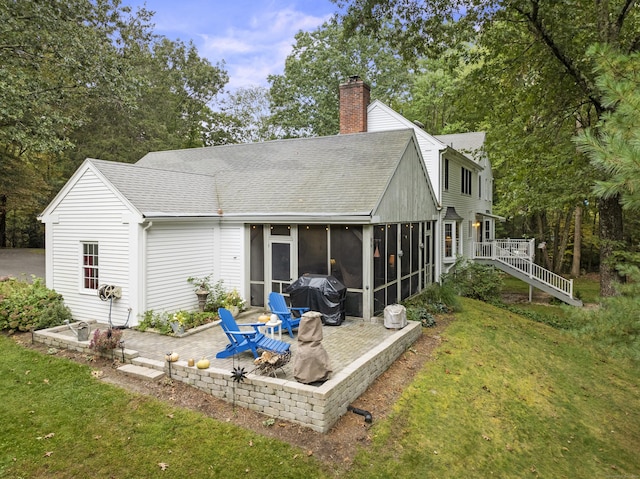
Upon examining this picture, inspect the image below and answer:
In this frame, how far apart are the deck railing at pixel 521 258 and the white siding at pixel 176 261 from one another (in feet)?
45.3

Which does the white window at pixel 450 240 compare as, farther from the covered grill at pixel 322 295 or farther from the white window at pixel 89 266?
the white window at pixel 89 266

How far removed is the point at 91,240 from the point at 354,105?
36.7 ft

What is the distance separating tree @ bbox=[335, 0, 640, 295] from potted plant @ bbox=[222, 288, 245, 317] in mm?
8350

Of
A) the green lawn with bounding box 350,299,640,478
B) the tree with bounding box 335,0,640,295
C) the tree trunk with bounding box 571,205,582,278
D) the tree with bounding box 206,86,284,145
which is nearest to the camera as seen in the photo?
the green lawn with bounding box 350,299,640,478

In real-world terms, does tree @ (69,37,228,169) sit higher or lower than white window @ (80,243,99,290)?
higher

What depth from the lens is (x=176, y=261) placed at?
1056 centimetres

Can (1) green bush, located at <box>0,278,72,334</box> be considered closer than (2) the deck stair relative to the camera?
Yes

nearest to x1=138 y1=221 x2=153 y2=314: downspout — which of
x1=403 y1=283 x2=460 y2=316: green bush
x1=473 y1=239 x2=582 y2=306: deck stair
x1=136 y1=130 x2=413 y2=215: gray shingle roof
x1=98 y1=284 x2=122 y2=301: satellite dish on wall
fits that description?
x1=98 y1=284 x2=122 y2=301: satellite dish on wall

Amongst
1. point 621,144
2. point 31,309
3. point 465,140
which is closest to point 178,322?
point 31,309

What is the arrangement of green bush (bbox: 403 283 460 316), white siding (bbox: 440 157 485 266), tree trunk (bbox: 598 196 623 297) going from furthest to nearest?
1. white siding (bbox: 440 157 485 266)
2. green bush (bbox: 403 283 460 316)
3. tree trunk (bbox: 598 196 623 297)

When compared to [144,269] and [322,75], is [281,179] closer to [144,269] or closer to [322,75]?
[144,269]

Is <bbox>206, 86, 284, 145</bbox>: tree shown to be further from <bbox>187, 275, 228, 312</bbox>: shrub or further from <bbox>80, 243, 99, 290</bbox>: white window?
<bbox>80, 243, 99, 290</bbox>: white window

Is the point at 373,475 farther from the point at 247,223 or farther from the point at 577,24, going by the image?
the point at 577,24

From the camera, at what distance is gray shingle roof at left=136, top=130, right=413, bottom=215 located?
10.9 m
